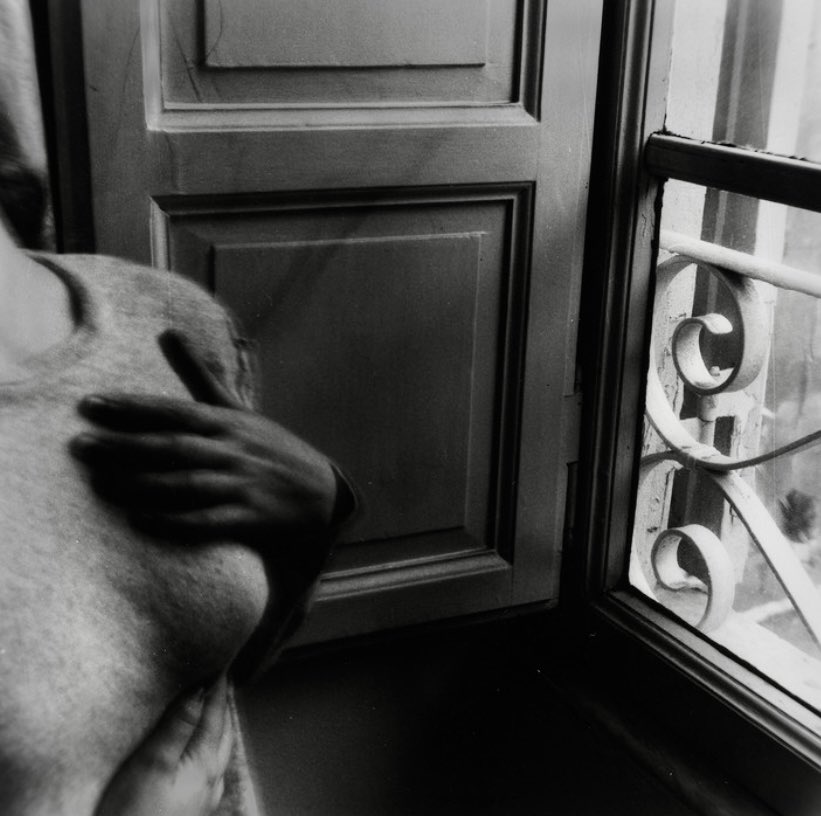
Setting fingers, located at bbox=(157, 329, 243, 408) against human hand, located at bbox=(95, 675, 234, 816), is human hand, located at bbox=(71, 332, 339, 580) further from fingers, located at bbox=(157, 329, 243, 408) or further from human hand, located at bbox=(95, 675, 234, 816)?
human hand, located at bbox=(95, 675, 234, 816)

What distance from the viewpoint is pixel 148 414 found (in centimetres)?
107

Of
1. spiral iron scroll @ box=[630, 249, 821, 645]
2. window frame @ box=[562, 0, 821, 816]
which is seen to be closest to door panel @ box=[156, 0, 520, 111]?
window frame @ box=[562, 0, 821, 816]

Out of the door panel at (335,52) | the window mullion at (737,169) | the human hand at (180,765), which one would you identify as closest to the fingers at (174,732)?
the human hand at (180,765)

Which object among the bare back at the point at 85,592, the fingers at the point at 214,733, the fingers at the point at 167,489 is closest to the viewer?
the bare back at the point at 85,592

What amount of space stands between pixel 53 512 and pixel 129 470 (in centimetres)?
9

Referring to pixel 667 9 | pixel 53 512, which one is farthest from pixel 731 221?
pixel 53 512

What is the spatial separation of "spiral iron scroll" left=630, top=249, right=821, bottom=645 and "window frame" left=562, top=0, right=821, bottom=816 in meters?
0.03

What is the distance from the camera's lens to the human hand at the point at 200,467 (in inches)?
40.5

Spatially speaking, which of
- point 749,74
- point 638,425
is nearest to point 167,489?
point 638,425

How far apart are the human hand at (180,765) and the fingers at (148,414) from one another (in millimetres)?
248

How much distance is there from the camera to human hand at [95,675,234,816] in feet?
3.31

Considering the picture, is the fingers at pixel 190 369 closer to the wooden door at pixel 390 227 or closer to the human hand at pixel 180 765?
the wooden door at pixel 390 227

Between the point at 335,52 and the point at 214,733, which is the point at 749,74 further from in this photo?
the point at 214,733

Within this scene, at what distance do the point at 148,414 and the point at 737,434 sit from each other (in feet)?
2.76
